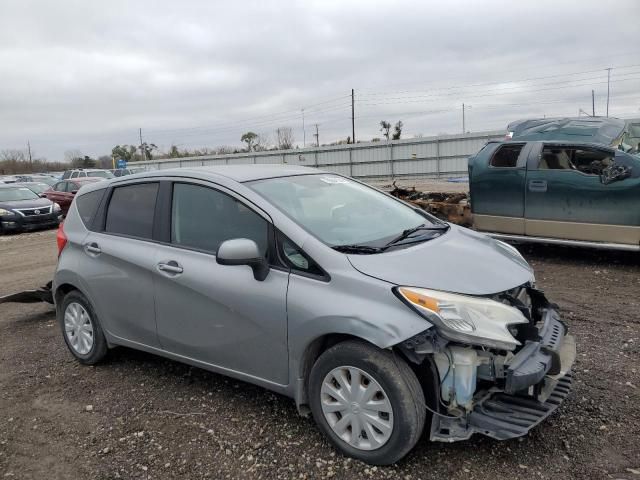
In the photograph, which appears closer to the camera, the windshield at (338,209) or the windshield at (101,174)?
the windshield at (338,209)

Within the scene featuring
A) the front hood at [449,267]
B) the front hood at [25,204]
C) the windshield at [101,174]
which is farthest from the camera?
the windshield at [101,174]

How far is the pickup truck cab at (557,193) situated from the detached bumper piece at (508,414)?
4.78 m

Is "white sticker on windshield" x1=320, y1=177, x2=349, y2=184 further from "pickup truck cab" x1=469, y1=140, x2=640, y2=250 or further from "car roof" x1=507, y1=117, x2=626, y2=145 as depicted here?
"car roof" x1=507, y1=117, x2=626, y2=145

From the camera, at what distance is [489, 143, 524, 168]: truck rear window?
7746 mm

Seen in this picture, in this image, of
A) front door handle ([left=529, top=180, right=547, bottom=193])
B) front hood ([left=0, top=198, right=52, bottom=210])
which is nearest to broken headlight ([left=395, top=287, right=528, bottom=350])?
front door handle ([left=529, top=180, right=547, bottom=193])

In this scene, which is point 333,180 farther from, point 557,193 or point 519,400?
point 557,193

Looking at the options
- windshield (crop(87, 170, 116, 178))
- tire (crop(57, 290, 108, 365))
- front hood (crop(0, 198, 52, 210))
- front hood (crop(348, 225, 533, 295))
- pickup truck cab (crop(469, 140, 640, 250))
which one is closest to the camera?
front hood (crop(348, 225, 533, 295))

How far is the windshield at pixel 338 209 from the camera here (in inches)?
132

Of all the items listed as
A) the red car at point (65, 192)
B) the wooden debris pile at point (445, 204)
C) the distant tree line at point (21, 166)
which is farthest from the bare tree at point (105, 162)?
the wooden debris pile at point (445, 204)

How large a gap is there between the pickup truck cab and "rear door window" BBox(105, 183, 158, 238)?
5.46 meters

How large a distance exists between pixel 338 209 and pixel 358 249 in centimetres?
63

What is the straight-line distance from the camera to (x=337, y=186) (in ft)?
13.5

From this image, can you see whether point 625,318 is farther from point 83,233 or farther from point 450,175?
point 450,175

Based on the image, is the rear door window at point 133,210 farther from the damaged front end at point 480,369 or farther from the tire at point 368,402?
the damaged front end at point 480,369
